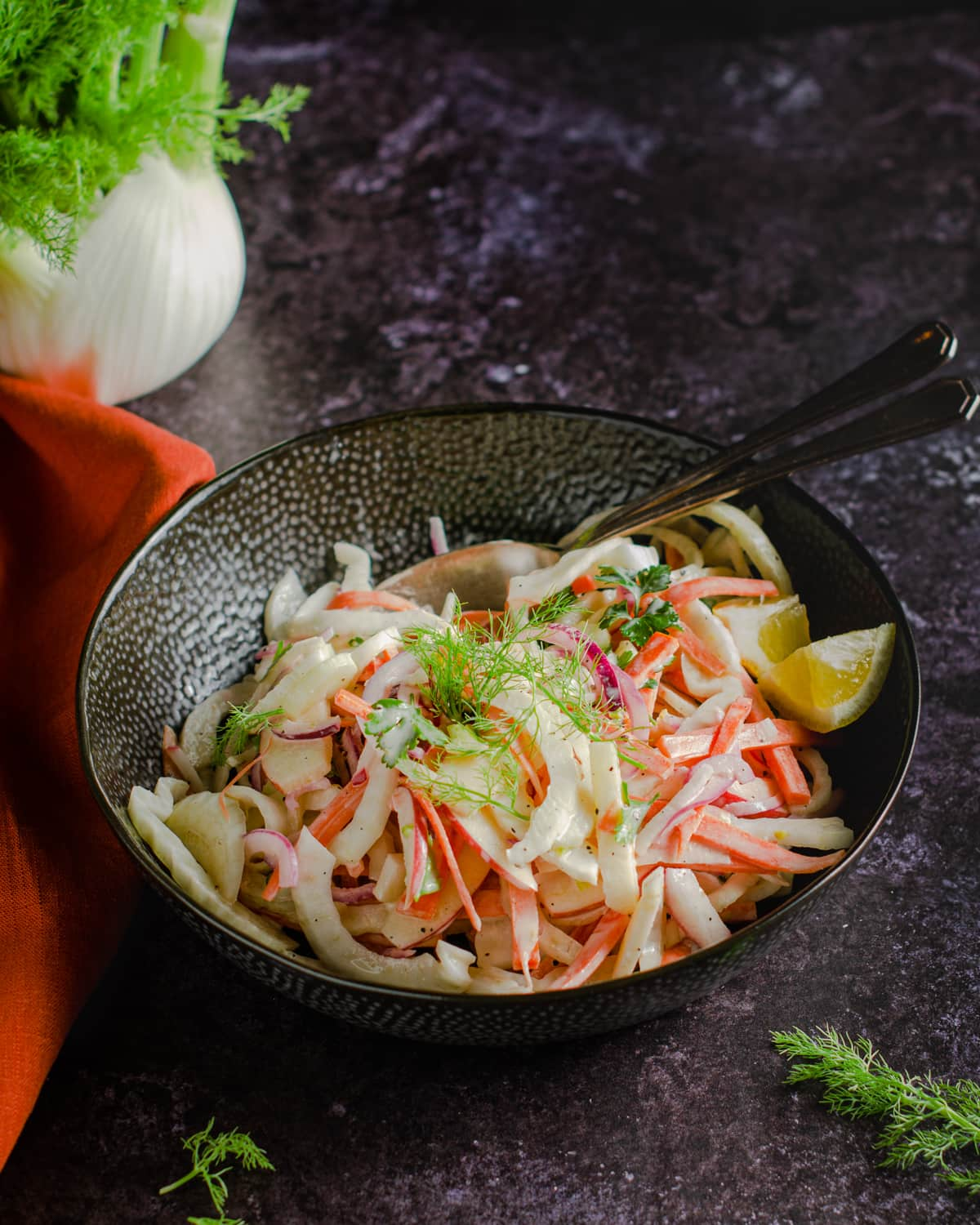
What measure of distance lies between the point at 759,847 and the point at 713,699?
10.2 inches

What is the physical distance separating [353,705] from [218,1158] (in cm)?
62

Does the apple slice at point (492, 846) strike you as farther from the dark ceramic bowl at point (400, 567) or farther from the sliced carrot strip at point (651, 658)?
the sliced carrot strip at point (651, 658)

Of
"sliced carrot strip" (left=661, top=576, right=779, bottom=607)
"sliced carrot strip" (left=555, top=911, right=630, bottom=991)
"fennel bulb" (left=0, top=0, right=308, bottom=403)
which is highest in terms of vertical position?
"fennel bulb" (left=0, top=0, right=308, bottom=403)

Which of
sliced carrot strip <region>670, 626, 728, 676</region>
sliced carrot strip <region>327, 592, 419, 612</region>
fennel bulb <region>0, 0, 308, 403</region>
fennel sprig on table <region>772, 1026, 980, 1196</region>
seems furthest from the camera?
fennel bulb <region>0, 0, 308, 403</region>

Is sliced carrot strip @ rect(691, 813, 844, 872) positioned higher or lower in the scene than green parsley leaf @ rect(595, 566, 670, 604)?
lower

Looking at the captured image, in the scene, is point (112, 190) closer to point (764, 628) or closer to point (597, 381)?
point (597, 381)

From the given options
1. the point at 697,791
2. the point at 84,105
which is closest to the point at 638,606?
the point at 697,791

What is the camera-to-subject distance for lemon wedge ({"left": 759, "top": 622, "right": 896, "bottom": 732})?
189 cm

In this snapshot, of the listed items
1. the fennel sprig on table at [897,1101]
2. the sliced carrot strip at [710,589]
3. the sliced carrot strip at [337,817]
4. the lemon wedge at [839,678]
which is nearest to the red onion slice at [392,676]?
the sliced carrot strip at [337,817]

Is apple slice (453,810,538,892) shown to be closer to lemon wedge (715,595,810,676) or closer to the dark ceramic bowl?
the dark ceramic bowl

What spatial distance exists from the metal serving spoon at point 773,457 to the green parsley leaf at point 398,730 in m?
0.50

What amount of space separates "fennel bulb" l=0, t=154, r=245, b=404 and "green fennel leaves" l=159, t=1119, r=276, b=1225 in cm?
150

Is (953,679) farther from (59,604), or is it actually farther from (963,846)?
(59,604)

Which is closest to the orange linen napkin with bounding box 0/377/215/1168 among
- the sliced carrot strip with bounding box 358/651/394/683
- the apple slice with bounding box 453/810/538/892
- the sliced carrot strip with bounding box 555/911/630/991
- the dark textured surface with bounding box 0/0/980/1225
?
the dark textured surface with bounding box 0/0/980/1225
